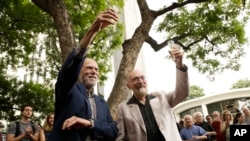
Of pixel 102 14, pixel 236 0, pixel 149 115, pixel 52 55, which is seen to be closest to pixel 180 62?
pixel 149 115

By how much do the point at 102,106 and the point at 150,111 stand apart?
0.49 metres

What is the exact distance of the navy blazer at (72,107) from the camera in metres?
2.07

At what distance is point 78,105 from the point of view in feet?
7.11

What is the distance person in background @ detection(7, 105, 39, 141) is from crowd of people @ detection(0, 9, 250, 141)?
270 cm

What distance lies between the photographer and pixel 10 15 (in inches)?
350

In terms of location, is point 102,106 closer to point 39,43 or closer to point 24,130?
point 24,130

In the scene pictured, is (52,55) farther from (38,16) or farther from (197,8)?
(197,8)

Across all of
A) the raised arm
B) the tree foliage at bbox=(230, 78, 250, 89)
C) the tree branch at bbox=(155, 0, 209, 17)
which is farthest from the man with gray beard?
the tree foliage at bbox=(230, 78, 250, 89)

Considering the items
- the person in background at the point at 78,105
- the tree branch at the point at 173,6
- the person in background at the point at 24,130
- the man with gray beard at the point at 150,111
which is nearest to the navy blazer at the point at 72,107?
the person in background at the point at 78,105

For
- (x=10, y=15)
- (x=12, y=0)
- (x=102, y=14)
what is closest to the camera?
→ (x=102, y=14)

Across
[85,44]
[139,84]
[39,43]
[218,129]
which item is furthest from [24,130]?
[39,43]

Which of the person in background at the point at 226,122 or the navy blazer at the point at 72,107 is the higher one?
the navy blazer at the point at 72,107

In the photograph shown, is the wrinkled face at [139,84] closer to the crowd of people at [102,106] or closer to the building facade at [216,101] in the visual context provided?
the crowd of people at [102,106]

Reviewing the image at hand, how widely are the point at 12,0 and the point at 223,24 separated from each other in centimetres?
659
